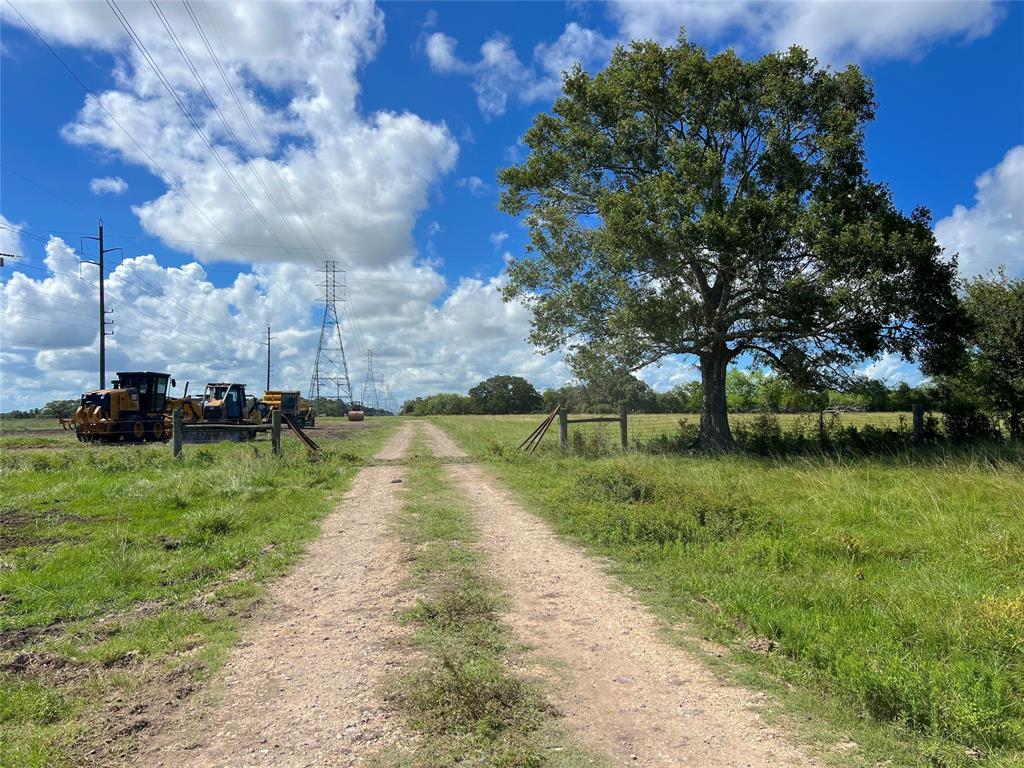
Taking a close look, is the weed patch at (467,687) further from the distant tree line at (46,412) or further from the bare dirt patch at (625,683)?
the distant tree line at (46,412)

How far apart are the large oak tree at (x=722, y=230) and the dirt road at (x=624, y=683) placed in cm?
1130

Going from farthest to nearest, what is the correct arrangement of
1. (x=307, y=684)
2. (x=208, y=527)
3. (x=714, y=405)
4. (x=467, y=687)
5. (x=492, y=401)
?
(x=492, y=401) → (x=714, y=405) → (x=208, y=527) → (x=307, y=684) → (x=467, y=687)

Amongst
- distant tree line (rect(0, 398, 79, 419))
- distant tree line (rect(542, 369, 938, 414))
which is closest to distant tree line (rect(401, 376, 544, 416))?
distant tree line (rect(0, 398, 79, 419))

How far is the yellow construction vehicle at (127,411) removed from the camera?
26.2 metres

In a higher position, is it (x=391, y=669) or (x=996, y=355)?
(x=996, y=355)

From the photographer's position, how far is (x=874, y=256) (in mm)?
14469

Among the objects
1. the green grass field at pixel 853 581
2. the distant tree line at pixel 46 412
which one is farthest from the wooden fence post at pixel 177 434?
the distant tree line at pixel 46 412

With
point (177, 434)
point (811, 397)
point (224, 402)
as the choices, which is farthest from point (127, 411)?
point (811, 397)

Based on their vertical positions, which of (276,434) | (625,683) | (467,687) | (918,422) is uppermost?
(918,422)

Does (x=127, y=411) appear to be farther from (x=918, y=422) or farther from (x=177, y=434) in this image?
(x=918, y=422)

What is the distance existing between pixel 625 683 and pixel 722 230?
42.6 feet

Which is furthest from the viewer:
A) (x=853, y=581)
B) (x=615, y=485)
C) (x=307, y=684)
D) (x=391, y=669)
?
(x=615, y=485)

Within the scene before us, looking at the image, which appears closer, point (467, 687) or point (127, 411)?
point (467, 687)

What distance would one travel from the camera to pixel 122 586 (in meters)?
6.38
